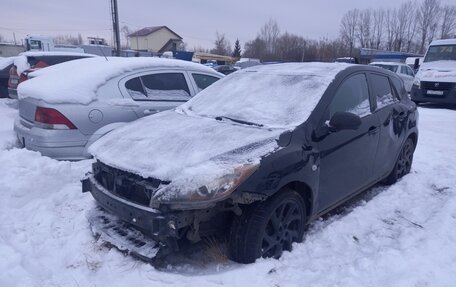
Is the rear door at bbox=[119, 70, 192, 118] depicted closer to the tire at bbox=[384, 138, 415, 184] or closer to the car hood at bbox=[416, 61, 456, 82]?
the tire at bbox=[384, 138, 415, 184]

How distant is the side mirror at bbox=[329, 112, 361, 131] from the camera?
327 cm

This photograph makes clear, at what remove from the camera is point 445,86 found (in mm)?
13438

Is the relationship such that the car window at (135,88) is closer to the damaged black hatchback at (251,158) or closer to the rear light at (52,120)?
the rear light at (52,120)

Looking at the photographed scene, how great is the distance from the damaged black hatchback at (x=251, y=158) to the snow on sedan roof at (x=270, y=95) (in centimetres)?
1

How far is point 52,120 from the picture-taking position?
438cm

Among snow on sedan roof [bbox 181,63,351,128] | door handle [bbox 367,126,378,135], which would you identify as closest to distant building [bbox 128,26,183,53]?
snow on sedan roof [bbox 181,63,351,128]

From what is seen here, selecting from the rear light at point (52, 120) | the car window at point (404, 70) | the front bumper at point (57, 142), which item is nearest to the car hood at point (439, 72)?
the car window at point (404, 70)

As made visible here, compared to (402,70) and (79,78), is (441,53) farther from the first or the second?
(79,78)

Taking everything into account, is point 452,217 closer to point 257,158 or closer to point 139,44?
point 257,158

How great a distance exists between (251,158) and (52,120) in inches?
111

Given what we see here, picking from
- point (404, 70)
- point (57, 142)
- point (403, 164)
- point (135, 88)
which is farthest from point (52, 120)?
point (404, 70)

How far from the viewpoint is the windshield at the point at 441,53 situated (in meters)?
13.9

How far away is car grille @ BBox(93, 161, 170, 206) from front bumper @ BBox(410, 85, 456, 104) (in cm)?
1383

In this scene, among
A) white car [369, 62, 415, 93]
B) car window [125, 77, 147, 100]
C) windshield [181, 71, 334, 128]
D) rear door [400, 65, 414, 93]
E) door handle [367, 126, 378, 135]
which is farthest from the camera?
rear door [400, 65, 414, 93]
